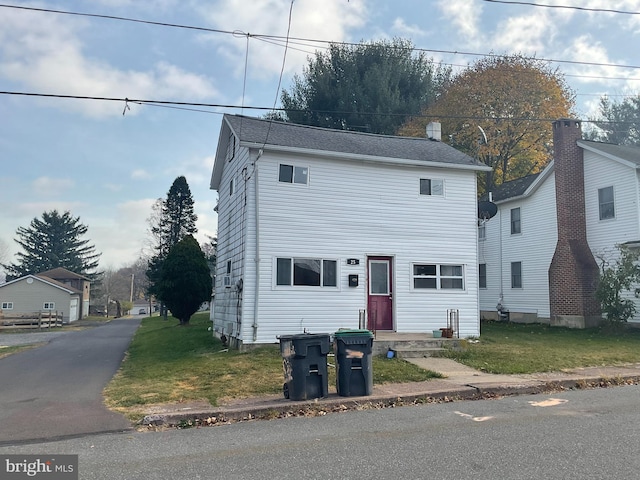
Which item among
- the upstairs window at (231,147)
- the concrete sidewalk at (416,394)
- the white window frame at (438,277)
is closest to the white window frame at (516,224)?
the white window frame at (438,277)

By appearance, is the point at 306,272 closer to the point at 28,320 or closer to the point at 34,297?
the point at 28,320

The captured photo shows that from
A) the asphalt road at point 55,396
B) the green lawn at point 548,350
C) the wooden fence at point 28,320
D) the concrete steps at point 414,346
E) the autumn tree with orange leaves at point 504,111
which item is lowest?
the wooden fence at point 28,320

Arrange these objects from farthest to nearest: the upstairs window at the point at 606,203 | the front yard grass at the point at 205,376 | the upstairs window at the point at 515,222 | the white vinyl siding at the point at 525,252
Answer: the upstairs window at the point at 515,222
the white vinyl siding at the point at 525,252
the upstairs window at the point at 606,203
the front yard grass at the point at 205,376

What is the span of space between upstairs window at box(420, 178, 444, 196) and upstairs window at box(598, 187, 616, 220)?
846 centimetres

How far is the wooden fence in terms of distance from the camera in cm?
3522

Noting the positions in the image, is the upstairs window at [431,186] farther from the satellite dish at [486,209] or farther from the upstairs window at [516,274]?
the upstairs window at [516,274]

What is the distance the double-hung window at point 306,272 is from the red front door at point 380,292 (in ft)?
4.05

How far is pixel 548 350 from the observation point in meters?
13.8

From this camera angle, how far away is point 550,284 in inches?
850

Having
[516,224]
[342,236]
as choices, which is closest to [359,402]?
[342,236]

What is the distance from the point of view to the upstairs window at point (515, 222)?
24.6 meters

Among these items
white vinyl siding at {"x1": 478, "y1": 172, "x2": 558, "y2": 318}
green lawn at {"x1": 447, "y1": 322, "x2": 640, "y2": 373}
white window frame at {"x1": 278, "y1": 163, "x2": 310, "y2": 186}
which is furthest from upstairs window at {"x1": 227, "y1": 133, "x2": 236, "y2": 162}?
white vinyl siding at {"x1": 478, "y1": 172, "x2": 558, "y2": 318}

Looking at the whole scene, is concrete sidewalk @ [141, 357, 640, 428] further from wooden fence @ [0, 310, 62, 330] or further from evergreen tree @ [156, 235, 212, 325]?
wooden fence @ [0, 310, 62, 330]

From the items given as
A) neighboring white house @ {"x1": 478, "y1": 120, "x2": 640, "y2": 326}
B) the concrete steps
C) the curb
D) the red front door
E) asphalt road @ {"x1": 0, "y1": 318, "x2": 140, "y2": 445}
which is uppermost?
neighboring white house @ {"x1": 478, "y1": 120, "x2": 640, "y2": 326}
